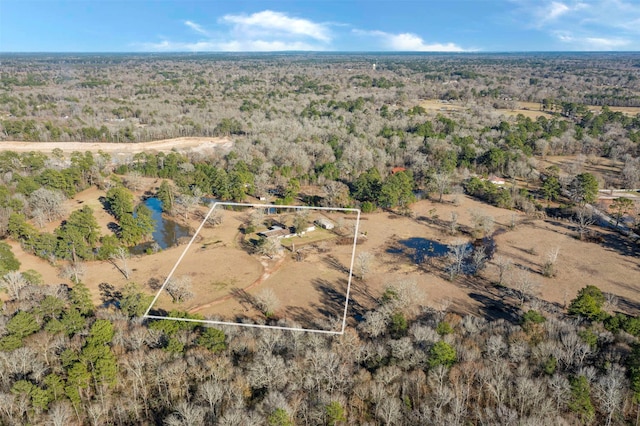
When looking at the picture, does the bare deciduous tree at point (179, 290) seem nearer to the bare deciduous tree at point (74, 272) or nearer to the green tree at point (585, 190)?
the bare deciduous tree at point (74, 272)

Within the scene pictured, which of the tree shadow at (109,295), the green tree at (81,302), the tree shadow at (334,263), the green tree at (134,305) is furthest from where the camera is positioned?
the tree shadow at (334,263)

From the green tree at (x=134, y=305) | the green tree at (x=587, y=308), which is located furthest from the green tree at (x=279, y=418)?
the green tree at (x=587, y=308)

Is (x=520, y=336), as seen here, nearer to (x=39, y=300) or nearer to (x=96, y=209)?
(x=39, y=300)

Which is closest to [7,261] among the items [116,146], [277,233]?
[277,233]

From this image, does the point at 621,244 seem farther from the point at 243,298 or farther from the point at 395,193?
the point at 243,298

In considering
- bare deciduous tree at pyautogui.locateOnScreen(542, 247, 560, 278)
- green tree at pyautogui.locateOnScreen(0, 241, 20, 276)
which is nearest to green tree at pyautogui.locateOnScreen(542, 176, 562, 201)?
bare deciduous tree at pyautogui.locateOnScreen(542, 247, 560, 278)

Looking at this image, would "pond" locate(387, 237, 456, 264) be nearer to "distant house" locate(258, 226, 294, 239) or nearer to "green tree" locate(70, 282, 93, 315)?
"distant house" locate(258, 226, 294, 239)
